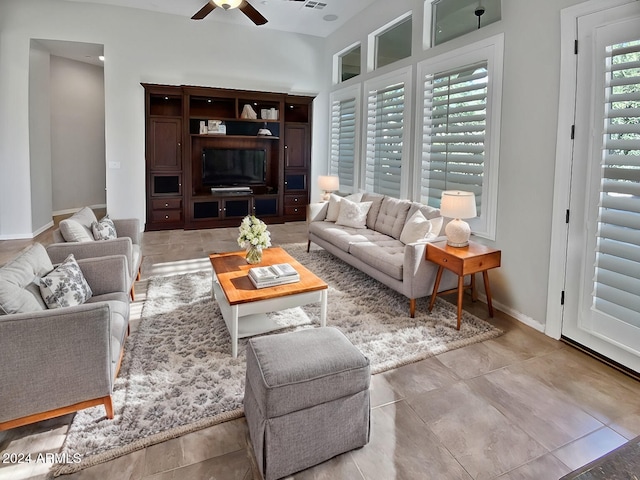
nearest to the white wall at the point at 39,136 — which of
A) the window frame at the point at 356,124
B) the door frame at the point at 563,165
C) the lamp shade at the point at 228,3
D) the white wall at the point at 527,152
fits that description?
the lamp shade at the point at 228,3

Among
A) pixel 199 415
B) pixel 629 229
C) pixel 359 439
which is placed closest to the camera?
pixel 359 439

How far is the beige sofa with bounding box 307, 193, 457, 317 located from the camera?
3578 millimetres

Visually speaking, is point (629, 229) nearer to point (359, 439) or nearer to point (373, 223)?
point (359, 439)

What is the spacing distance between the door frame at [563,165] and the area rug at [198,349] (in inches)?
21.3

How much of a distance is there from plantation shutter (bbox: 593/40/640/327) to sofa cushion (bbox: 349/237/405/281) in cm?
158

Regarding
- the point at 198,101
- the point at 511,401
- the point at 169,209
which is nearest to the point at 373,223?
the point at 511,401

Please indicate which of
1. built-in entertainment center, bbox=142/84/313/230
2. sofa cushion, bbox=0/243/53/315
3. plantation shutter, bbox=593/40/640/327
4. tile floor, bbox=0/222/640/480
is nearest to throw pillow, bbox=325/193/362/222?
built-in entertainment center, bbox=142/84/313/230

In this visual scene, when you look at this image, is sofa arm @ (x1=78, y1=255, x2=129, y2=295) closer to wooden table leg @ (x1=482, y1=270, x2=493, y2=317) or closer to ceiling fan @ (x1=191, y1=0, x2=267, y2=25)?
wooden table leg @ (x1=482, y1=270, x2=493, y2=317)

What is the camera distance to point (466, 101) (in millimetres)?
4152

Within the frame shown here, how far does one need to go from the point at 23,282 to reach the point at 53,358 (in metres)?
0.64

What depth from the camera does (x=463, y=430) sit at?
2.13 metres

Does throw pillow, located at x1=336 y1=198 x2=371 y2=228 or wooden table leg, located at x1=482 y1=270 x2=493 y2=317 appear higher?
throw pillow, located at x1=336 y1=198 x2=371 y2=228

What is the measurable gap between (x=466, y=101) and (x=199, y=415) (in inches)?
152

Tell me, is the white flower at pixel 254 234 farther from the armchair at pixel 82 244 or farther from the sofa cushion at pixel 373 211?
the sofa cushion at pixel 373 211
